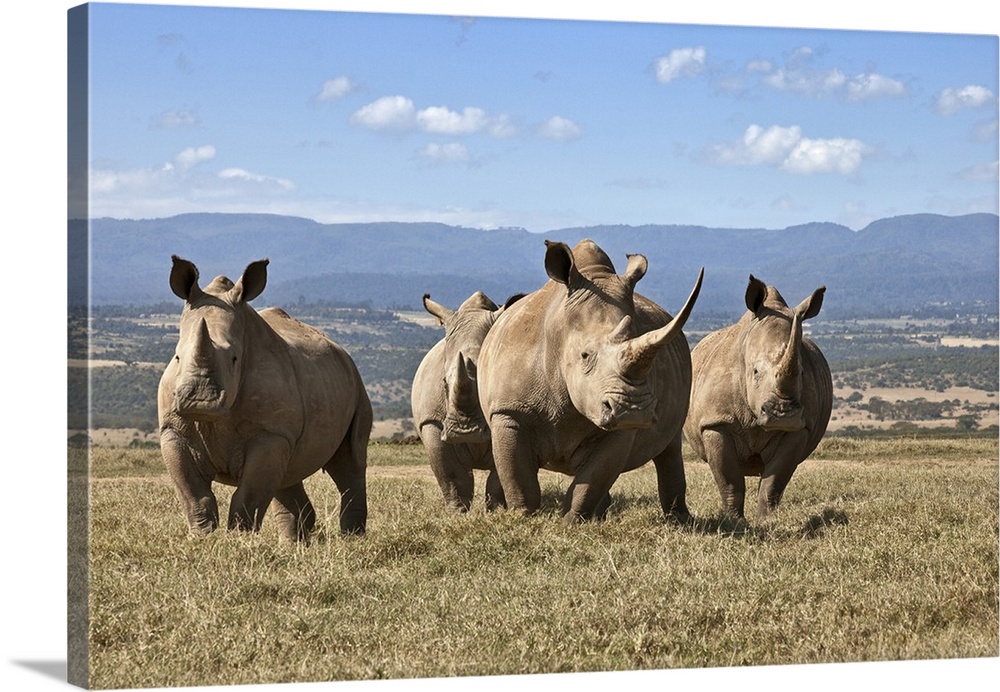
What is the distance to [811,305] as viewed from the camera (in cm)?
1230

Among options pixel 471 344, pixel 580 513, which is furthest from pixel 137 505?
pixel 580 513

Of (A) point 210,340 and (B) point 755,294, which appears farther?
(B) point 755,294

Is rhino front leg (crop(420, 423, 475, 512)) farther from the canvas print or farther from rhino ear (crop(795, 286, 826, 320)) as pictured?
rhino ear (crop(795, 286, 826, 320))

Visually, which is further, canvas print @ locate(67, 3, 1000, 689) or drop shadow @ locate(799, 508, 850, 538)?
drop shadow @ locate(799, 508, 850, 538)

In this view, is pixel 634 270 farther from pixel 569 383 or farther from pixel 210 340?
pixel 210 340

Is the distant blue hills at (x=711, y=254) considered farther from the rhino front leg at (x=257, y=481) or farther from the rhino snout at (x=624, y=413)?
the rhino snout at (x=624, y=413)

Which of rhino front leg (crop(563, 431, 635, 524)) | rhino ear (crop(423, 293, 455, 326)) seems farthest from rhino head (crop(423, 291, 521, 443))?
rhino front leg (crop(563, 431, 635, 524))

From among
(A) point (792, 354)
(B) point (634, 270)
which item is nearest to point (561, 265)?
(B) point (634, 270)

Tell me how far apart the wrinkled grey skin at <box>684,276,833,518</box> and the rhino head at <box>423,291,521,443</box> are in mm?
1662

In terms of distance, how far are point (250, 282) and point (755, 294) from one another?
13.3ft

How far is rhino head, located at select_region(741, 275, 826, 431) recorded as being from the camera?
12.0 meters

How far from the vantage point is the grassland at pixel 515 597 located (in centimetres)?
810

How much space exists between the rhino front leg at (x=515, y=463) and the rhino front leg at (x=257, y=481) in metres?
1.29

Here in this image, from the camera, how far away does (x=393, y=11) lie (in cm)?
902
